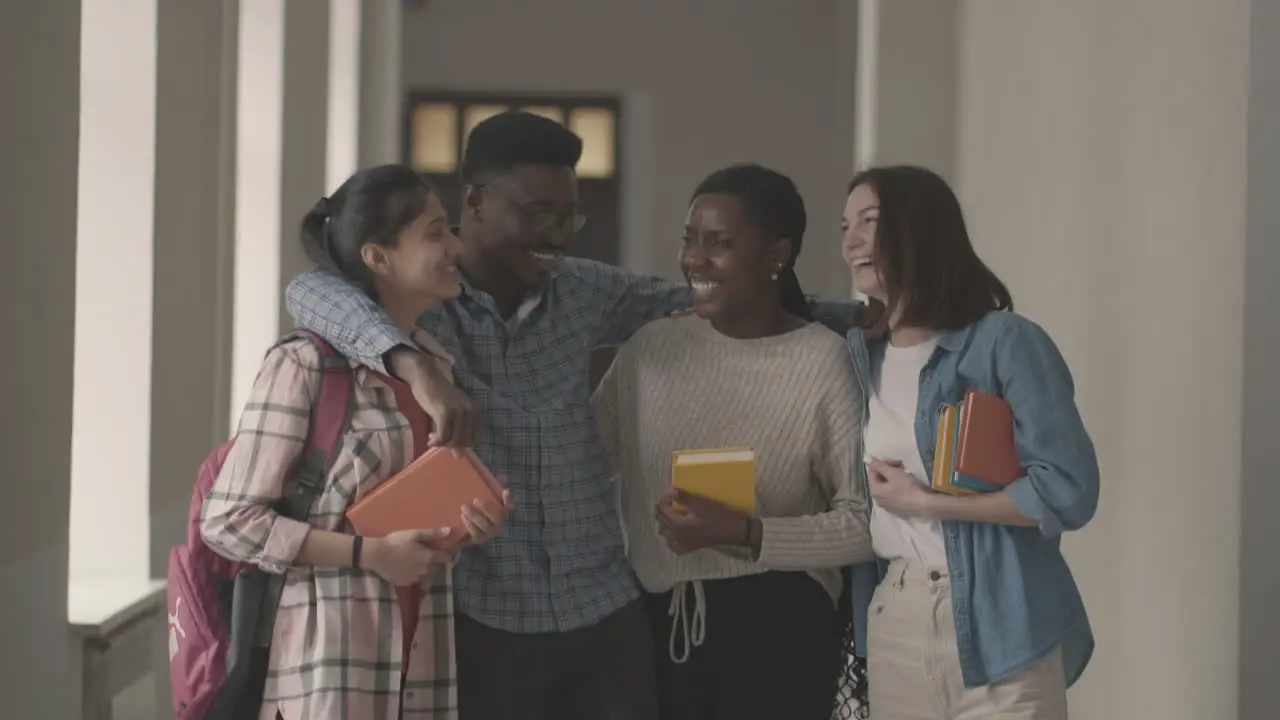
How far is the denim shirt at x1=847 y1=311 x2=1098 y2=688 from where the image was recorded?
2189mm

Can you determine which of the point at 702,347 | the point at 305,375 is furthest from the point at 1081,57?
the point at 305,375


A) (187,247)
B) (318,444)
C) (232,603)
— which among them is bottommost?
(232,603)

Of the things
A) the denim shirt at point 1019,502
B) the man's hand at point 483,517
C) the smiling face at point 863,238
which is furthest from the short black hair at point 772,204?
the man's hand at point 483,517

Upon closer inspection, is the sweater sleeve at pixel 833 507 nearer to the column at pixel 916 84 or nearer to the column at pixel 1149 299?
the column at pixel 1149 299

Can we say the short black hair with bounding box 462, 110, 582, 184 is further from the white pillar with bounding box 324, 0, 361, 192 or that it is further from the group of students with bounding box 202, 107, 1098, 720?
the white pillar with bounding box 324, 0, 361, 192

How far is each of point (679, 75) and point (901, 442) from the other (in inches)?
280

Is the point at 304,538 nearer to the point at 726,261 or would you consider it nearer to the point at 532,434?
the point at 532,434

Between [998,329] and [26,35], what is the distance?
160 cm

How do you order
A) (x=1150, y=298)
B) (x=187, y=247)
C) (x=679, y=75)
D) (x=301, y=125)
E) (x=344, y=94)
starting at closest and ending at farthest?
(x=1150, y=298) → (x=187, y=247) → (x=301, y=125) → (x=344, y=94) → (x=679, y=75)

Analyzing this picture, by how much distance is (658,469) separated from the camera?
2494mm

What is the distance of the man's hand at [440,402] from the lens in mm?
2092

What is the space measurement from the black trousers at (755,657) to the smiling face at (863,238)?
48 centimetres

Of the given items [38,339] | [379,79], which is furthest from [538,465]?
[379,79]

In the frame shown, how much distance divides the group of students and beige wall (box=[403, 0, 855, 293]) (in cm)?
656
